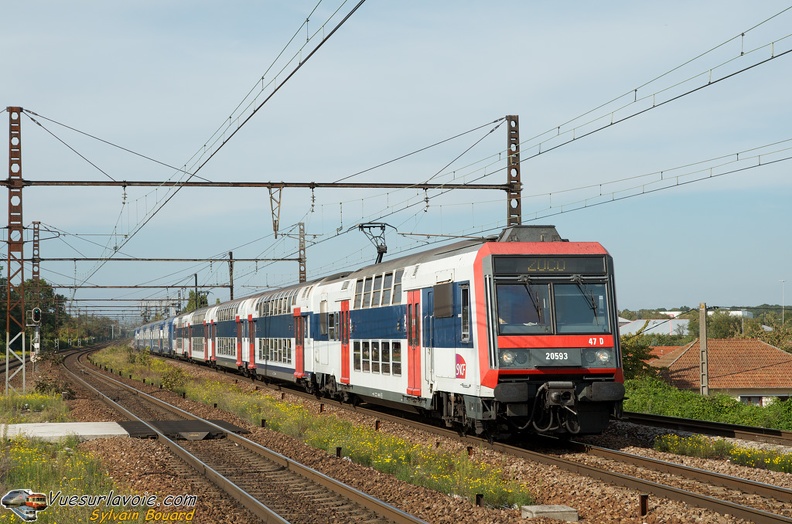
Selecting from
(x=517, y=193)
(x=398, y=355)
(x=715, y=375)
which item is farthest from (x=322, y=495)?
(x=715, y=375)

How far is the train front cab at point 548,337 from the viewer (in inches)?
619

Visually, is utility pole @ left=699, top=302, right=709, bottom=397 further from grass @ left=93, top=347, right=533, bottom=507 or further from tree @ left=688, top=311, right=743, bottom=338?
tree @ left=688, top=311, right=743, bottom=338

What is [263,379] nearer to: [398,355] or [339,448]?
[398,355]

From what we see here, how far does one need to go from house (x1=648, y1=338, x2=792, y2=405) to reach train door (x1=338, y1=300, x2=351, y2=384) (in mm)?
23653

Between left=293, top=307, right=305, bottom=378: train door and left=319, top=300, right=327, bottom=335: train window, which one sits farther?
left=293, top=307, right=305, bottom=378: train door

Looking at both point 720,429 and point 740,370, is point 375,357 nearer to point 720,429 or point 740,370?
point 720,429

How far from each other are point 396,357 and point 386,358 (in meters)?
0.81

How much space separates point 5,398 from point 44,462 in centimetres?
1453

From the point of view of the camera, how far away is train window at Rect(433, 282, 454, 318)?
56.6 feet

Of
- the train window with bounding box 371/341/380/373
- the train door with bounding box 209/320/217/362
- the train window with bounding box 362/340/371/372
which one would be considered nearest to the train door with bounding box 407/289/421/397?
the train window with bounding box 371/341/380/373

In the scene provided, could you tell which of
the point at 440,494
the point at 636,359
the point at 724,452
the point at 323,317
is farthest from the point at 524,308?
the point at 636,359

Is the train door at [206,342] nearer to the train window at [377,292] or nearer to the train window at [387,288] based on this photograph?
the train window at [377,292]

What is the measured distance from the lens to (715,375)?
163ft

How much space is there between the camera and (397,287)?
2088 cm
